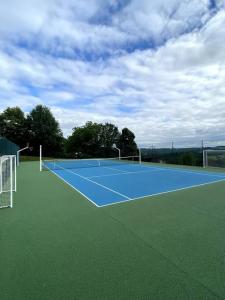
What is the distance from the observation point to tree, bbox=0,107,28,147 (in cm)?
4309

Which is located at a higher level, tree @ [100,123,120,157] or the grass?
tree @ [100,123,120,157]

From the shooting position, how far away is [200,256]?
9.20 feet

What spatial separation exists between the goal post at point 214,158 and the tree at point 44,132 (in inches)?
1226

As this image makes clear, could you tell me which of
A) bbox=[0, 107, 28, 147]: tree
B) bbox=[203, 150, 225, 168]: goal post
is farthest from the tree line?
bbox=[203, 150, 225, 168]: goal post

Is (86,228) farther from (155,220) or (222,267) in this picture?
(222,267)

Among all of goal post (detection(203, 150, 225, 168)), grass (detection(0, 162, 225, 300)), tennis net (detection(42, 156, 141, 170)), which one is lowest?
grass (detection(0, 162, 225, 300))

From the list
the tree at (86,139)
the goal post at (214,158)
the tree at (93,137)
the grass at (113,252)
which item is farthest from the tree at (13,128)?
the grass at (113,252)

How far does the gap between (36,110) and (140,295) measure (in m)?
46.9

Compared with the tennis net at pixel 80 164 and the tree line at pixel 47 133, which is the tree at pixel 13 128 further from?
the tennis net at pixel 80 164

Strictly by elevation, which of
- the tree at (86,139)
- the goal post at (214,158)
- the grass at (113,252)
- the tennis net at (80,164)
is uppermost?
the tree at (86,139)

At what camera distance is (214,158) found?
1552 cm

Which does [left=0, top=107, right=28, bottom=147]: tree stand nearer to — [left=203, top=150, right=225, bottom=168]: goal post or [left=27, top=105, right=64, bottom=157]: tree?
[left=27, top=105, right=64, bottom=157]: tree

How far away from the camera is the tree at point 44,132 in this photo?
1690 inches

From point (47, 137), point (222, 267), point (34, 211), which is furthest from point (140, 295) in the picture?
point (47, 137)
